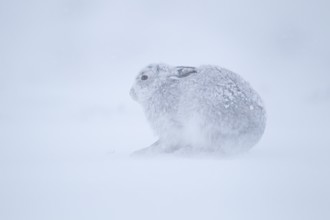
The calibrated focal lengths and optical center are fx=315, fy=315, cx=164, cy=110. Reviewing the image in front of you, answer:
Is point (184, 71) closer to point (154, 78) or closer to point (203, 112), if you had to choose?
point (154, 78)

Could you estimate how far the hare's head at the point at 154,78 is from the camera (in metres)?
4.27

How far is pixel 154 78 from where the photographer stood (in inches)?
175

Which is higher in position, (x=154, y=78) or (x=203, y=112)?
(x=154, y=78)

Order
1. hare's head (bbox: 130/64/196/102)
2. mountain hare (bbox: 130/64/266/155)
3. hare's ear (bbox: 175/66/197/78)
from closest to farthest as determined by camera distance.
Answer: mountain hare (bbox: 130/64/266/155) < hare's ear (bbox: 175/66/197/78) < hare's head (bbox: 130/64/196/102)

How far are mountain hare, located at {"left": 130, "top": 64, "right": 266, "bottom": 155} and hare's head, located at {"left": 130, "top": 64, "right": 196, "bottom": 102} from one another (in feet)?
0.04

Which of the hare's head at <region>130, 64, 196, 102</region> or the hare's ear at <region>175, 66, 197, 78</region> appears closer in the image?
the hare's ear at <region>175, 66, 197, 78</region>

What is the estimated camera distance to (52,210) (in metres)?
2.03

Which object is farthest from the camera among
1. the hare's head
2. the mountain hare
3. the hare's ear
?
the hare's head

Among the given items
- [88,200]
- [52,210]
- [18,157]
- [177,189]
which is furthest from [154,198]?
[18,157]

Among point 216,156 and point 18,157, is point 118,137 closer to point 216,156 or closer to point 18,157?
point 18,157

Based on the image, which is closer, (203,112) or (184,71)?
(203,112)


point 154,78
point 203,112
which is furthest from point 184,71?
point 203,112

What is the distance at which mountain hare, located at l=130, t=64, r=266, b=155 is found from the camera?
11.7 ft

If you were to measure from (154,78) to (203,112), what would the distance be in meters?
1.11
